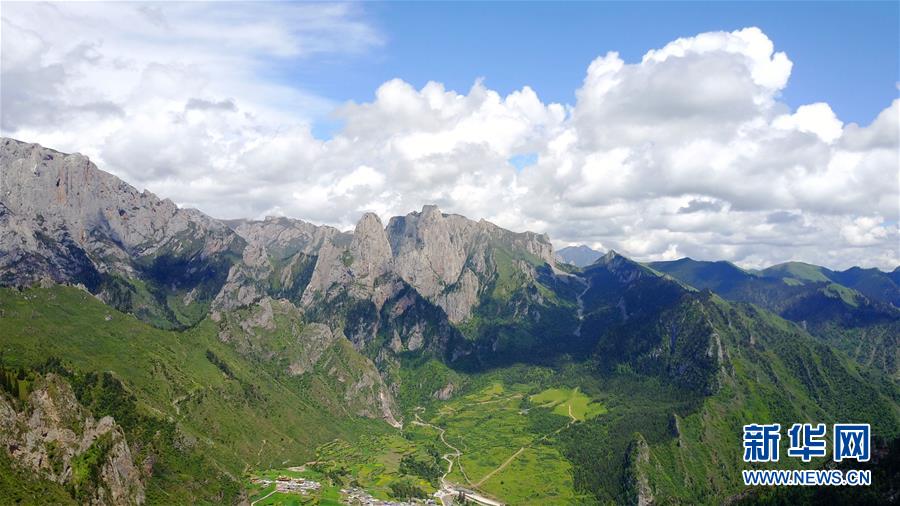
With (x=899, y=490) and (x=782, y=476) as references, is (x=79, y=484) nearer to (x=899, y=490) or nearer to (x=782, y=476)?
(x=782, y=476)

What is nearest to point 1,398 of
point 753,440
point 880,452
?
point 753,440

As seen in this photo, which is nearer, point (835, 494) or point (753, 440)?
point (753, 440)

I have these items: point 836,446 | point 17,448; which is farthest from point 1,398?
point 836,446

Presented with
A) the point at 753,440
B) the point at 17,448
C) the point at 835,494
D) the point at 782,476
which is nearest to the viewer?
the point at 782,476

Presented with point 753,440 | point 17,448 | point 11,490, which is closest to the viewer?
point 753,440

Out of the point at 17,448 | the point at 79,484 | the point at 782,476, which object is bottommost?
the point at 79,484

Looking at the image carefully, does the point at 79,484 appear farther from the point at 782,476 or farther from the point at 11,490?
the point at 782,476

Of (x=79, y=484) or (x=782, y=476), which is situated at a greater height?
(x=782, y=476)

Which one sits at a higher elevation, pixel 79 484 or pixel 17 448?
pixel 17 448

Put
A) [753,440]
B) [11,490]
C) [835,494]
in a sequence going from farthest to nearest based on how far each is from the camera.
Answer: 1. [835,494]
2. [11,490]
3. [753,440]

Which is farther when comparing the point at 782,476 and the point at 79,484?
the point at 79,484
